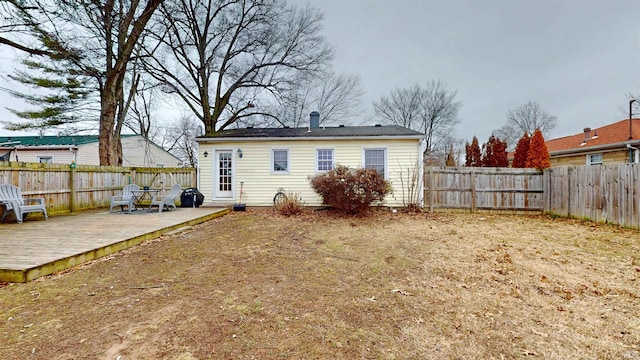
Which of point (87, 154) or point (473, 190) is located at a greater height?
point (87, 154)

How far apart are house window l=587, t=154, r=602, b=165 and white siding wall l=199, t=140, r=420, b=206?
1132 centimetres

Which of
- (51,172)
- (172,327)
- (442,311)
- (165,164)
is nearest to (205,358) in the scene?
(172,327)

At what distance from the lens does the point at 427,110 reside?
24.9 m

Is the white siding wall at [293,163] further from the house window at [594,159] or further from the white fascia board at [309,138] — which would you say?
the house window at [594,159]

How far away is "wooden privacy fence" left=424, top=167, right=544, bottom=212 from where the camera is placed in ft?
31.2

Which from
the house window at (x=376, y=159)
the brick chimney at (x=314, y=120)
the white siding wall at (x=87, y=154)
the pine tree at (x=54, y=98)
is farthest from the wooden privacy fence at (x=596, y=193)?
the white siding wall at (x=87, y=154)

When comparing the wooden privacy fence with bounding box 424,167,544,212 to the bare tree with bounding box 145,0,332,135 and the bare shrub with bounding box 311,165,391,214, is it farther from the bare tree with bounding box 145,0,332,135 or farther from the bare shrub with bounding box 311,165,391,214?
the bare tree with bounding box 145,0,332,135

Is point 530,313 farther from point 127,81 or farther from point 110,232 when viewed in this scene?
point 127,81

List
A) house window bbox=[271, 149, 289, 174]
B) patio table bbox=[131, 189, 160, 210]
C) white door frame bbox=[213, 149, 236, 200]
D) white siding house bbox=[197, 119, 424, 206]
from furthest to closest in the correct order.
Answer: white door frame bbox=[213, 149, 236, 200] < house window bbox=[271, 149, 289, 174] < white siding house bbox=[197, 119, 424, 206] < patio table bbox=[131, 189, 160, 210]

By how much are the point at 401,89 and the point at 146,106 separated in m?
22.6

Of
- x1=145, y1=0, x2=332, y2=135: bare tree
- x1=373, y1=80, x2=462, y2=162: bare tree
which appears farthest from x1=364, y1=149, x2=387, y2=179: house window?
x1=373, y1=80, x2=462, y2=162: bare tree

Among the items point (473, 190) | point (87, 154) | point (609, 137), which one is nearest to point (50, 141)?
point (87, 154)

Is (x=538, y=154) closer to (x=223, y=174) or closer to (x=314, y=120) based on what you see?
(x=314, y=120)

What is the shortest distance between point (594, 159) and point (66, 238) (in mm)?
21484
